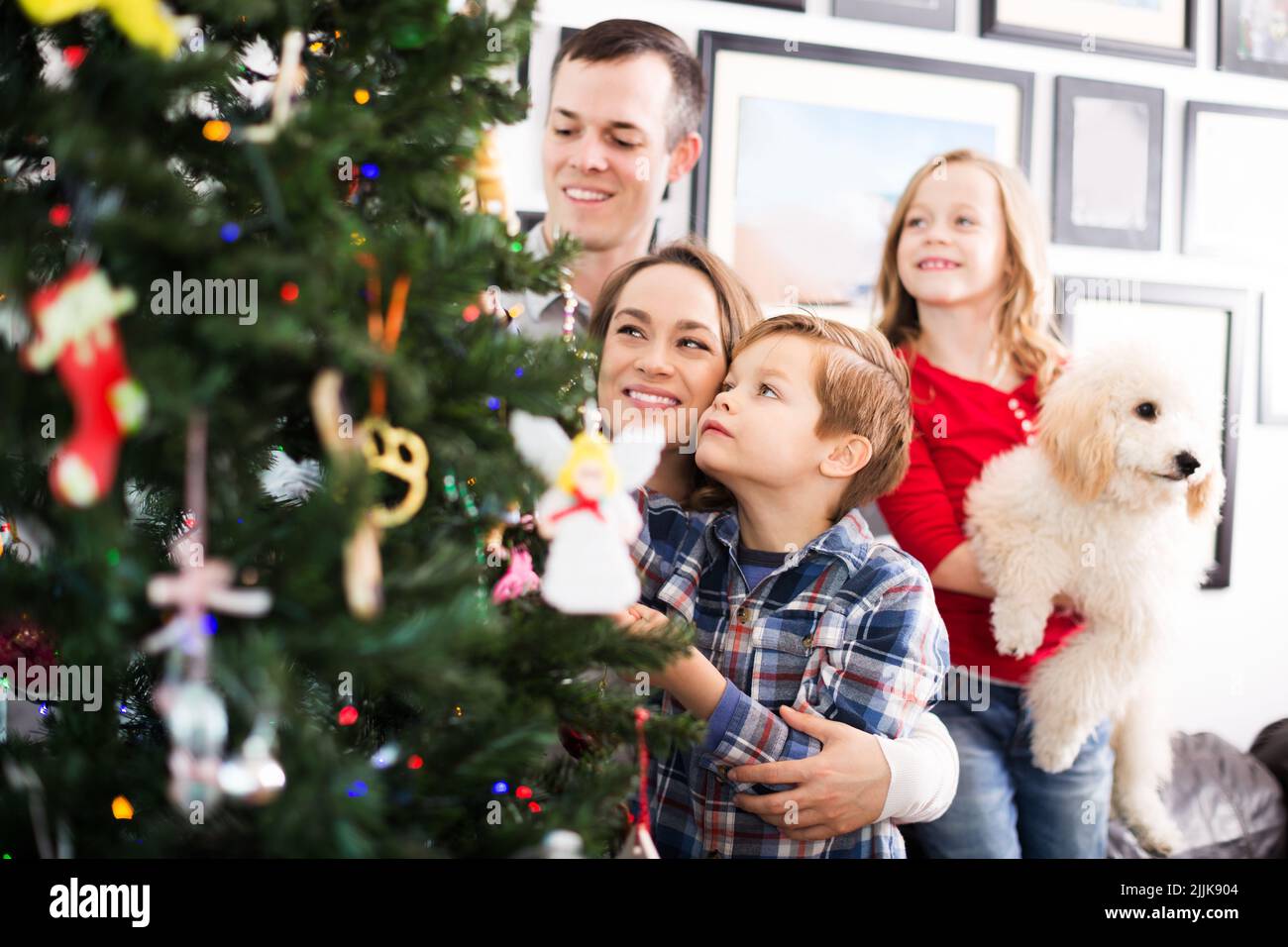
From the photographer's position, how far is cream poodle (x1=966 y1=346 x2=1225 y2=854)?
4.43 feet

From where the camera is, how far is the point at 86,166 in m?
0.55

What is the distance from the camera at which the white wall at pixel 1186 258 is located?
181 centimetres

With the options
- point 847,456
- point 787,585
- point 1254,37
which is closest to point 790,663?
point 787,585

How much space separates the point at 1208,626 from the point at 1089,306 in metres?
0.79

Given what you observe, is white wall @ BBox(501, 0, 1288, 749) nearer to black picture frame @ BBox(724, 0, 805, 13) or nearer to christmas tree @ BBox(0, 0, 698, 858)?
black picture frame @ BBox(724, 0, 805, 13)

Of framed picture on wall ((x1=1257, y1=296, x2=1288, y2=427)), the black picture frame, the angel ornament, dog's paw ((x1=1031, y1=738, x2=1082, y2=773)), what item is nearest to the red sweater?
dog's paw ((x1=1031, y1=738, x2=1082, y2=773))

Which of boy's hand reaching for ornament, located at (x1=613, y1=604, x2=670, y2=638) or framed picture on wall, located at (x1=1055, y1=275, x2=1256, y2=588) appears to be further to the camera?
framed picture on wall, located at (x1=1055, y1=275, x2=1256, y2=588)

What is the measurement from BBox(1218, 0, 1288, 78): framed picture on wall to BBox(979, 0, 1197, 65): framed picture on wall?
0.09 m

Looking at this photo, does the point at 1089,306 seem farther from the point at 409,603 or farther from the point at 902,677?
the point at 409,603

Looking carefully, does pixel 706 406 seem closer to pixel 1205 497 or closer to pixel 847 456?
pixel 847 456

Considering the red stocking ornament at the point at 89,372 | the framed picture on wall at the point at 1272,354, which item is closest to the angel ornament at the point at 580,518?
the red stocking ornament at the point at 89,372

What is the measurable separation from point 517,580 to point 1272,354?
6.90ft

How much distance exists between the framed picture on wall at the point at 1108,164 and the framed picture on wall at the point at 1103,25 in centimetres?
8

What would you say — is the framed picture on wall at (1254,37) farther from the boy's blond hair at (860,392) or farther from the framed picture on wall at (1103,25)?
the boy's blond hair at (860,392)
